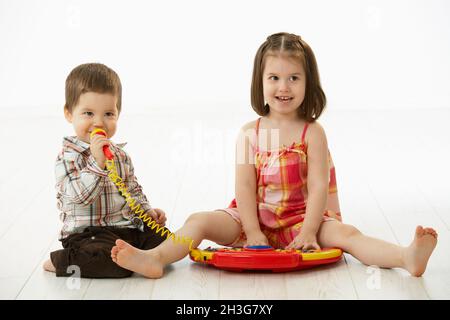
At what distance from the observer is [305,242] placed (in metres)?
1.82

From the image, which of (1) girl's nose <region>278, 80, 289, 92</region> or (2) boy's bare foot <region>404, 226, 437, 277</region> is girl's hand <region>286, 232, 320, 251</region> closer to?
(2) boy's bare foot <region>404, 226, 437, 277</region>

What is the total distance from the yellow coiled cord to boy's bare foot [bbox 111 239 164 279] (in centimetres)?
9

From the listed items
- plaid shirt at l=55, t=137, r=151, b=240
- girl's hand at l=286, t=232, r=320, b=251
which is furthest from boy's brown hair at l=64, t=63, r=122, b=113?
girl's hand at l=286, t=232, r=320, b=251

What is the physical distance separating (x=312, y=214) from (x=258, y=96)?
1.15 feet

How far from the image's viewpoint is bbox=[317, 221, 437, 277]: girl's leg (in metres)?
1.65

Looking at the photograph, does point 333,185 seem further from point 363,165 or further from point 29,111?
point 29,111

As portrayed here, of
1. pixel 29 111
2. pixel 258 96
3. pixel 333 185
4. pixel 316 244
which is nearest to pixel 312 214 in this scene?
pixel 316 244

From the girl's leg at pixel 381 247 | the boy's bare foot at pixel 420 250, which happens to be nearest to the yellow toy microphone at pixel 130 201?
the girl's leg at pixel 381 247

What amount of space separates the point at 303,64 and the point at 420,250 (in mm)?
545

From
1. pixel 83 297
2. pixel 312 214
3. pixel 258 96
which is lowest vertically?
pixel 83 297

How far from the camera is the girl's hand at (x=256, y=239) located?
1.85 m

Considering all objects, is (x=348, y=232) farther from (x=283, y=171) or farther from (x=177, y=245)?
(x=177, y=245)

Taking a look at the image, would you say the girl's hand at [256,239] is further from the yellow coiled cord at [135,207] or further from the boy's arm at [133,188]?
the boy's arm at [133,188]

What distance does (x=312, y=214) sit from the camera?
72.7 inches
